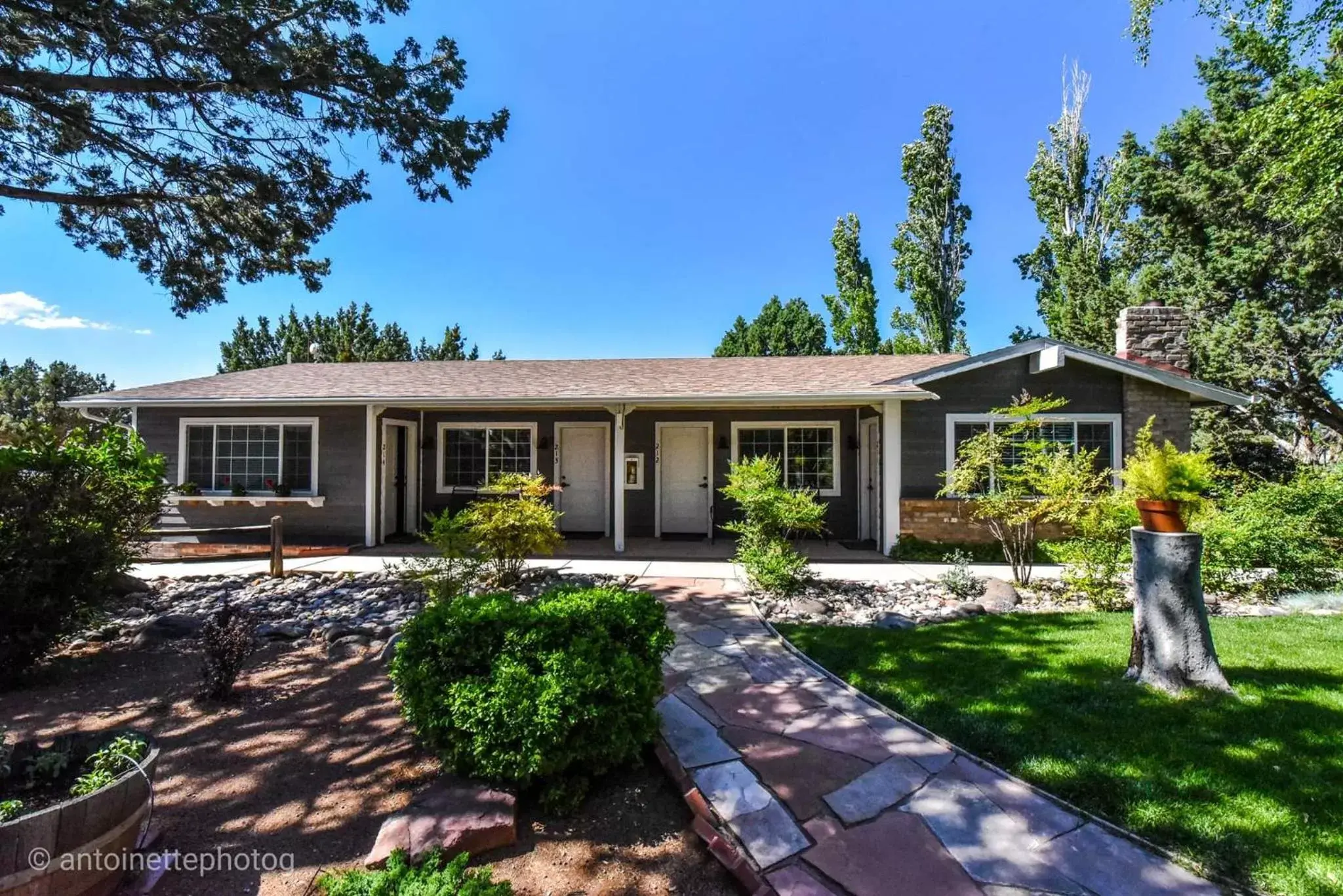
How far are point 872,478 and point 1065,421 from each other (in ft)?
9.98

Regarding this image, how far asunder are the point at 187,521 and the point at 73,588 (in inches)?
281

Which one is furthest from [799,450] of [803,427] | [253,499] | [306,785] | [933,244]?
[933,244]

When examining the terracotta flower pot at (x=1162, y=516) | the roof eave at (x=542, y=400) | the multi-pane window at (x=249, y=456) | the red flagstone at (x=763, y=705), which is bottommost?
the red flagstone at (x=763, y=705)

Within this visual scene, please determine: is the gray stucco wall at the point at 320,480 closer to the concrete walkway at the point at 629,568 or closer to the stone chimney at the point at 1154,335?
the concrete walkway at the point at 629,568

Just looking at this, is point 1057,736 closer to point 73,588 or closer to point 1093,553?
point 1093,553

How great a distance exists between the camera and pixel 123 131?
6.13 metres

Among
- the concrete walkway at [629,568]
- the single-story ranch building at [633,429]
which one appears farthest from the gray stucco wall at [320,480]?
the concrete walkway at [629,568]

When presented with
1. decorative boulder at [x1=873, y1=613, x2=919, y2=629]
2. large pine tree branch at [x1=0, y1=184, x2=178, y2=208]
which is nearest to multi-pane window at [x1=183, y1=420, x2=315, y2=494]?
large pine tree branch at [x1=0, y1=184, x2=178, y2=208]

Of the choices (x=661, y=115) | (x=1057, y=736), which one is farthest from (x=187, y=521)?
(x=1057, y=736)

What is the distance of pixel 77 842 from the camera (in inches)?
74.4

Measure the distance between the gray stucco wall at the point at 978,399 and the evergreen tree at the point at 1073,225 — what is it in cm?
1160

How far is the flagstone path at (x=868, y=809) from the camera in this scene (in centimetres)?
208

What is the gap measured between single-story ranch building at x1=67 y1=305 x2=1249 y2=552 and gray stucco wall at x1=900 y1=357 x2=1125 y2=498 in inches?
0.9

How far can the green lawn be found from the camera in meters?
2.28
